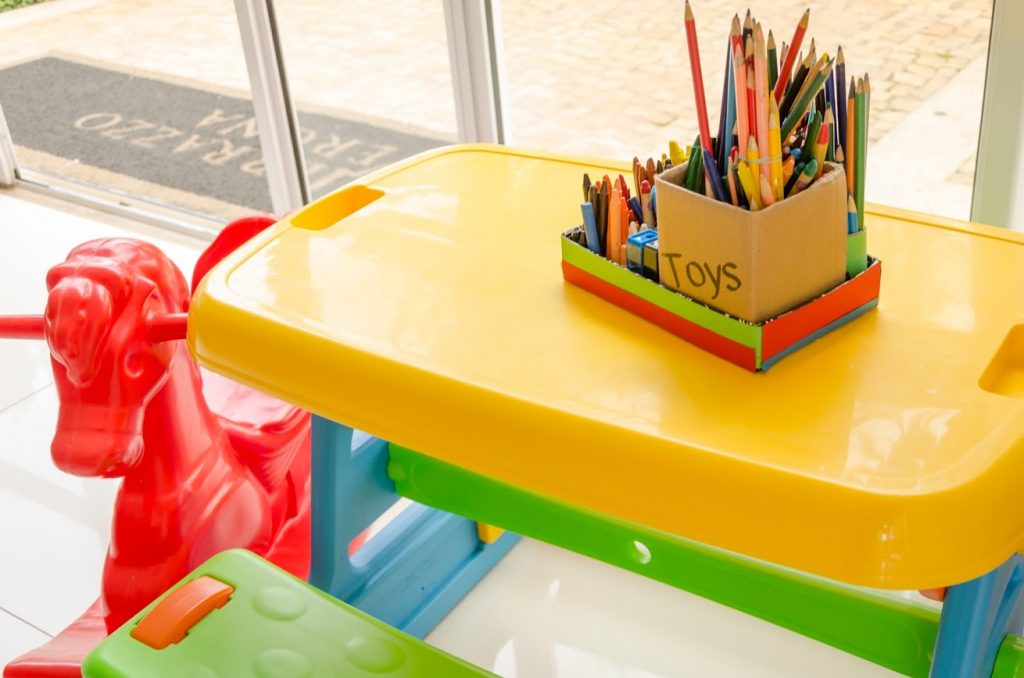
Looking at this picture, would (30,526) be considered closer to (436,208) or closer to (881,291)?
(436,208)

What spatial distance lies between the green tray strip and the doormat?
1271 mm

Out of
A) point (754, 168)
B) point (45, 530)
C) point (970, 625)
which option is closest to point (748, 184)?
point (754, 168)

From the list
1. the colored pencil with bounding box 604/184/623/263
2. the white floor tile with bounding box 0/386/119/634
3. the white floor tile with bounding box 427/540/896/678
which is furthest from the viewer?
the white floor tile with bounding box 0/386/119/634

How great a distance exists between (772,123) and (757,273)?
0.30 ft

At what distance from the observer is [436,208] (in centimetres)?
98

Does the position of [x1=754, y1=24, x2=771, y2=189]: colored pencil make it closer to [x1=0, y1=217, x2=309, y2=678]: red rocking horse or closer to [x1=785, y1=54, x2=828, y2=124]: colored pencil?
[x1=785, y1=54, x2=828, y2=124]: colored pencil

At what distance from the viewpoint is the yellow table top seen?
603 mm

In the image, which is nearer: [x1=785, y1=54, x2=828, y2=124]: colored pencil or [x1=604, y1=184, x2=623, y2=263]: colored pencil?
[x1=785, y1=54, x2=828, y2=124]: colored pencil

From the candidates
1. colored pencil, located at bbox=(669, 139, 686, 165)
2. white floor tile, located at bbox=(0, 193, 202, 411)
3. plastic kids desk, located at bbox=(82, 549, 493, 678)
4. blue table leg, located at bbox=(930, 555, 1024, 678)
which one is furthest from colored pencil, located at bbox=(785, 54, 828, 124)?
white floor tile, located at bbox=(0, 193, 202, 411)

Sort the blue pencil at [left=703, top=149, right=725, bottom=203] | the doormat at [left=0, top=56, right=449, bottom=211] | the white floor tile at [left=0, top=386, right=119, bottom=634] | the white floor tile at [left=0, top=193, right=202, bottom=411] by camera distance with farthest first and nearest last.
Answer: the doormat at [left=0, top=56, right=449, bottom=211], the white floor tile at [left=0, top=193, right=202, bottom=411], the white floor tile at [left=0, top=386, right=119, bottom=634], the blue pencil at [left=703, top=149, right=725, bottom=203]

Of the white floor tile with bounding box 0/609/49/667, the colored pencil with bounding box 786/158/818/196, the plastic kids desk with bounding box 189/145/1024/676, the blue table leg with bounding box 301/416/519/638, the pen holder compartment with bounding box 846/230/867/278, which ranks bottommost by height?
the white floor tile with bounding box 0/609/49/667

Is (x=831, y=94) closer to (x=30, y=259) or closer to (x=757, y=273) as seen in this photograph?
(x=757, y=273)

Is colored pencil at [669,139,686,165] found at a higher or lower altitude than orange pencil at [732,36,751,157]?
lower

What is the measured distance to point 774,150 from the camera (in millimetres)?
689
